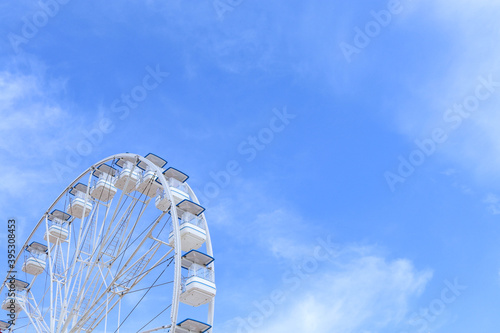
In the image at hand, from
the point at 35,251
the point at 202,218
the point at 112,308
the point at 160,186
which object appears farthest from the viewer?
the point at 35,251

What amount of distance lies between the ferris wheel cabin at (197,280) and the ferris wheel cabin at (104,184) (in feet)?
28.4

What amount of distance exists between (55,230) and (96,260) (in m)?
6.92

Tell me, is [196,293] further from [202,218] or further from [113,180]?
[113,180]

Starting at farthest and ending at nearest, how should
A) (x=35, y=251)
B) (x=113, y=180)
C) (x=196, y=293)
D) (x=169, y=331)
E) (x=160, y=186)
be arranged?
(x=35, y=251), (x=113, y=180), (x=160, y=186), (x=196, y=293), (x=169, y=331)

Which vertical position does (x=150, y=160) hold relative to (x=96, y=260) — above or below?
above

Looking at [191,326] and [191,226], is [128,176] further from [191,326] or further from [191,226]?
[191,326]

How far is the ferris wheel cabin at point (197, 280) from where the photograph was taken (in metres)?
18.6

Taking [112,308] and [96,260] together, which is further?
[96,260]

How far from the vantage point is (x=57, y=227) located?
28.2 metres

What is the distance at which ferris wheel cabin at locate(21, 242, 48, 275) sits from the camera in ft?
94.1

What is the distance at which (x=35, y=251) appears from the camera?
29172 millimetres

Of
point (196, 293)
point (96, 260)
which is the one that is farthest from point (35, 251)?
point (196, 293)

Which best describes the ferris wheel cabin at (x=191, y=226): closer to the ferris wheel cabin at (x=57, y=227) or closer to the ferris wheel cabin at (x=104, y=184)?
the ferris wheel cabin at (x=104, y=184)

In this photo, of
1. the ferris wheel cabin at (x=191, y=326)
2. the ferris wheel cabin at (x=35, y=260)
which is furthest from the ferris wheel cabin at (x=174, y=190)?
the ferris wheel cabin at (x=35, y=260)
